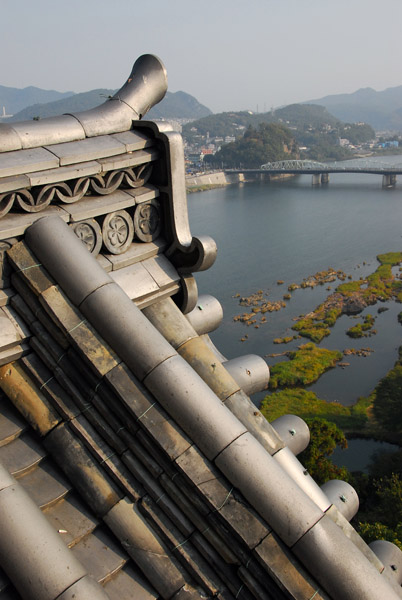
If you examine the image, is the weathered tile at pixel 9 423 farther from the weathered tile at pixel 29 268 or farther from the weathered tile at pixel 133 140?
the weathered tile at pixel 133 140

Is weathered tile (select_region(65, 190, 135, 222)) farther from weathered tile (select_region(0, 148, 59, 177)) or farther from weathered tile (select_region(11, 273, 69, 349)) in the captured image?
weathered tile (select_region(11, 273, 69, 349))

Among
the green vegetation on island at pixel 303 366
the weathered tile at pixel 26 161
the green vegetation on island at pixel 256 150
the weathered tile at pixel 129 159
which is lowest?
the green vegetation on island at pixel 303 366

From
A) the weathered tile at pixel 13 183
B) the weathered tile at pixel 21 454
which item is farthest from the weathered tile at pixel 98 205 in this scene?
the weathered tile at pixel 21 454

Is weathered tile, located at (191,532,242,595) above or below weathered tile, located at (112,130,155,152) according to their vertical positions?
below

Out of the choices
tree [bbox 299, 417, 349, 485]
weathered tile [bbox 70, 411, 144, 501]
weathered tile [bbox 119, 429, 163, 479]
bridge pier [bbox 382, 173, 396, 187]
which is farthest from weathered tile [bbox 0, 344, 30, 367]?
bridge pier [bbox 382, 173, 396, 187]

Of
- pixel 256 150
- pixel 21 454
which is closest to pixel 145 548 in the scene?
pixel 21 454

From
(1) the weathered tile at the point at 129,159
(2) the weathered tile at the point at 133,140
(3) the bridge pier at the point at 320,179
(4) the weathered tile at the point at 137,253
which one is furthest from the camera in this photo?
(3) the bridge pier at the point at 320,179

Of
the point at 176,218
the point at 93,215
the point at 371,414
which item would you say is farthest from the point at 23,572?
the point at 371,414
